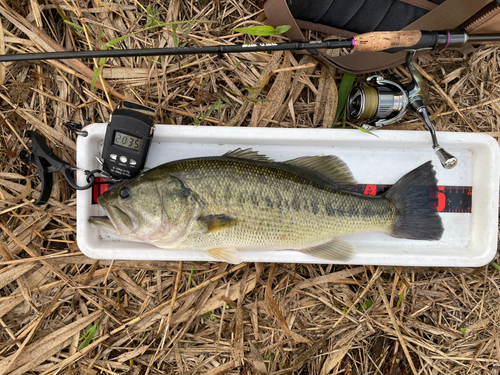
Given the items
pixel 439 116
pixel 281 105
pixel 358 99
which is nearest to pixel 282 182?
pixel 281 105

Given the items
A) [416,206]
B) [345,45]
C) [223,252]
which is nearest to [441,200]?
[416,206]

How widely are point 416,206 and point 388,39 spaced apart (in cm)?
122

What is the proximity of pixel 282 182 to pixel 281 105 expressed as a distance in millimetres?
751

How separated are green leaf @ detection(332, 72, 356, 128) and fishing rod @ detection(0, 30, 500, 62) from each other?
0.40 m

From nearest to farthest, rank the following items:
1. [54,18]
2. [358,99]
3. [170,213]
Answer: [170,213] < [358,99] < [54,18]

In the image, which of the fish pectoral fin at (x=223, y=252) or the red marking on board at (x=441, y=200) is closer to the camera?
the fish pectoral fin at (x=223, y=252)

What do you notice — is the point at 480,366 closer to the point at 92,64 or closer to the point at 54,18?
the point at 92,64

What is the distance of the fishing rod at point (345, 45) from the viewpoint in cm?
208

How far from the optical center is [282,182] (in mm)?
2229

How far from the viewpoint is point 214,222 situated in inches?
83.6

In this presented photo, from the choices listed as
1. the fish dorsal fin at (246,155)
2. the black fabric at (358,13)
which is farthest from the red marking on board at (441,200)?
the fish dorsal fin at (246,155)

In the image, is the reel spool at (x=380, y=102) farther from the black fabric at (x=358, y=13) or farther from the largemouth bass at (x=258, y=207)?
the black fabric at (x=358, y=13)

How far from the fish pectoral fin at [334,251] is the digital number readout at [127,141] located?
4.76 feet

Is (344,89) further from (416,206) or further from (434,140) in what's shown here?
(416,206)
